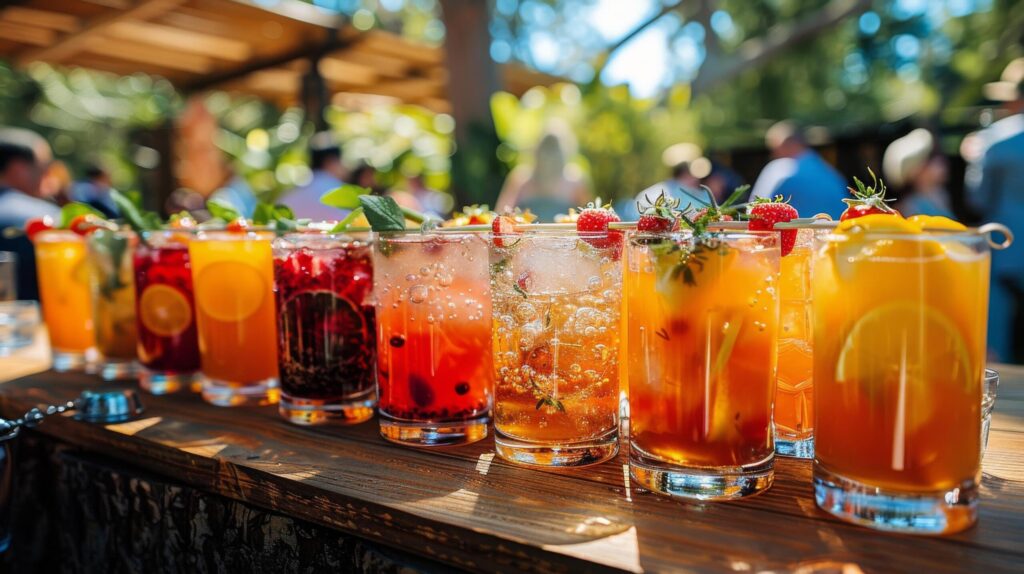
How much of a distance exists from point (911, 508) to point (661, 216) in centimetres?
50

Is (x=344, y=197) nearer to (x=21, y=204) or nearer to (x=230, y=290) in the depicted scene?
(x=230, y=290)

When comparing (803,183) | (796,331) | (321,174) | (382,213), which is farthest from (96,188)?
(796,331)

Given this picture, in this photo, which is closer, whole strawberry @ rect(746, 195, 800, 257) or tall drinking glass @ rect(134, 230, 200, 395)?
whole strawberry @ rect(746, 195, 800, 257)

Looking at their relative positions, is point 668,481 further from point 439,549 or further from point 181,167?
point 181,167

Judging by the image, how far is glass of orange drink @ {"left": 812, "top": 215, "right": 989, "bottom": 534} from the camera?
867mm

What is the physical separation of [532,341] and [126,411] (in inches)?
37.0

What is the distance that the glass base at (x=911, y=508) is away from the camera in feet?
2.85

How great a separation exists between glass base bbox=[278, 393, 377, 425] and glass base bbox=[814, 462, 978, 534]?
3.07 feet

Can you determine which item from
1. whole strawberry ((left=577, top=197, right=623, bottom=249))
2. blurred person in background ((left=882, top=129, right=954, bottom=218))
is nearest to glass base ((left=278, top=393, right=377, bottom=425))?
whole strawberry ((left=577, top=197, right=623, bottom=249))

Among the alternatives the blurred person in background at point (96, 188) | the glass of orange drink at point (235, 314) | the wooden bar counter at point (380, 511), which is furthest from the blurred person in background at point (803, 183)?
the blurred person in background at point (96, 188)

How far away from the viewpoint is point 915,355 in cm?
88

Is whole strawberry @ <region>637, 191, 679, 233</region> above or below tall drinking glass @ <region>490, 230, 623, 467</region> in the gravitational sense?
above

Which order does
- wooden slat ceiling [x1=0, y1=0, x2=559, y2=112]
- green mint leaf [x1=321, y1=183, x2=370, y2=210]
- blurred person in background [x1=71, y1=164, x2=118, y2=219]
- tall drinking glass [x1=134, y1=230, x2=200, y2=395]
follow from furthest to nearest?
blurred person in background [x1=71, y1=164, x2=118, y2=219], wooden slat ceiling [x1=0, y1=0, x2=559, y2=112], tall drinking glass [x1=134, y1=230, x2=200, y2=395], green mint leaf [x1=321, y1=183, x2=370, y2=210]

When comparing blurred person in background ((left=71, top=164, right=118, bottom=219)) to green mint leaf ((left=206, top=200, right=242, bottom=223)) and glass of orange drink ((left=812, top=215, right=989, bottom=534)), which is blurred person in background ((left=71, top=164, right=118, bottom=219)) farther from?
glass of orange drink ((left=812, top=215, right=989, bottom=534))
